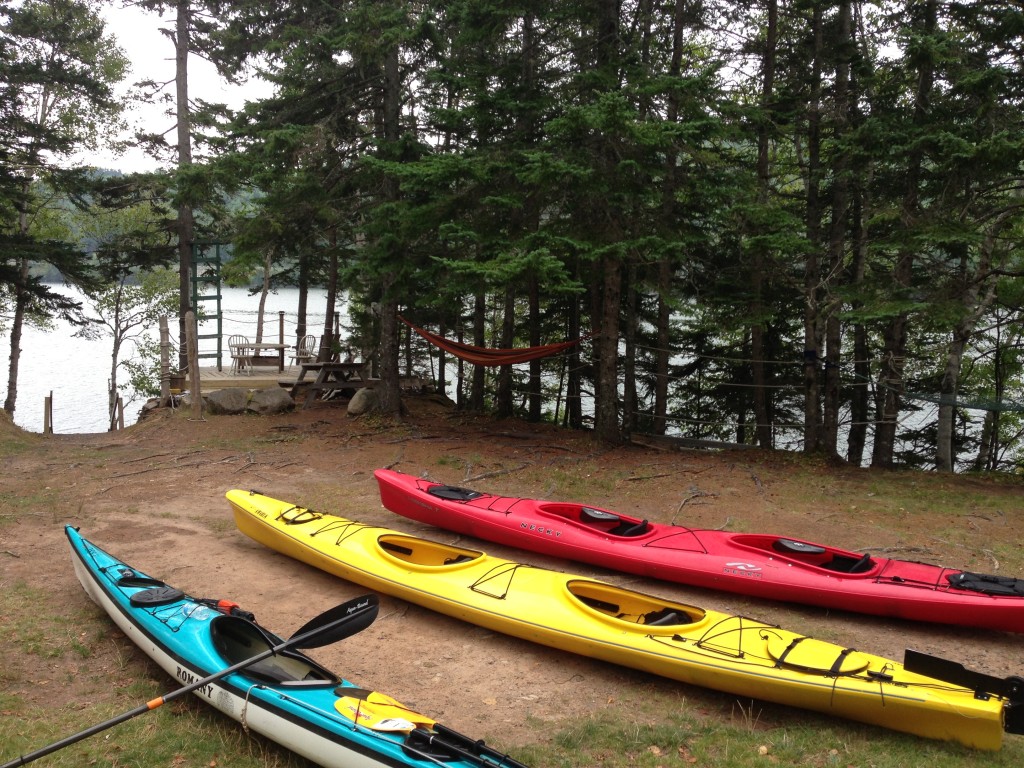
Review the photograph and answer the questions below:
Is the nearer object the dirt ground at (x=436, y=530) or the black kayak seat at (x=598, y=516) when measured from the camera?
the dirt ground at (x=436, y=530)

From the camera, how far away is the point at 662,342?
11.5m

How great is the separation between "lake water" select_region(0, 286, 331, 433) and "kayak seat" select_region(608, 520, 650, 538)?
11992 mm

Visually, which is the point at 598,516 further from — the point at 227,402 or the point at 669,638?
the point at 227,402

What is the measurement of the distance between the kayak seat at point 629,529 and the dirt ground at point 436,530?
1.17 ft

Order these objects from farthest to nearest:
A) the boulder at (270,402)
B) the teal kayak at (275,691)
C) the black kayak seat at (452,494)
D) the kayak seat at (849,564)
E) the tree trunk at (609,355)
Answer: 1. the boulder at (270,402)
2. the tree trunk at (609,355)
3. the black kayak seat at (452,494)
4. the kayak seat at (849,564)
5. the teal kayak at (275,691)

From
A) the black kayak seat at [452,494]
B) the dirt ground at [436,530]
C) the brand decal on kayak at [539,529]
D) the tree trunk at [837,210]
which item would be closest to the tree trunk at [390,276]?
the dirt ground at [436,530]

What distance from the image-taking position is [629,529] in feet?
19.5

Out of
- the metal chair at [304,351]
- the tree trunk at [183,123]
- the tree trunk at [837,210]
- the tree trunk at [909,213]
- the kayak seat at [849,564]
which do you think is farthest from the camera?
the metal chair at [304,351]

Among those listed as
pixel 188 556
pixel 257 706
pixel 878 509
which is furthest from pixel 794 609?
pixel 188 556

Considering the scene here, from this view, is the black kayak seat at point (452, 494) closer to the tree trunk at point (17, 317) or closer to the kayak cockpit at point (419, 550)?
the kayak cockpit at point (419, 550)

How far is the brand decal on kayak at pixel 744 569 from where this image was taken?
16.9 ft

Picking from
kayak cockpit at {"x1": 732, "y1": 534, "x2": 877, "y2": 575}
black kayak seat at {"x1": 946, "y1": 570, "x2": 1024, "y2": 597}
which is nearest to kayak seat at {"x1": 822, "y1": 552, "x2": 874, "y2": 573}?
kayak cockpit at {"x1": 732, "y1": 534, "x2": 877, "y2": 575}

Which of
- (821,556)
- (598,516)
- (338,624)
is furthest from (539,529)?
(338,624)

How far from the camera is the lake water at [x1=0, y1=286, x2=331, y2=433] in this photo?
2275 centimetres
